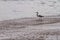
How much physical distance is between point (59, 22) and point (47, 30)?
24.2 inches

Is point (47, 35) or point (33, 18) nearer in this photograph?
point (47, 35)

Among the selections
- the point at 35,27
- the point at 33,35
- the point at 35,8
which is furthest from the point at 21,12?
the point at 33,35

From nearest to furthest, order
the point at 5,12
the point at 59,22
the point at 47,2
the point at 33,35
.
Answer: the point at 33,35 < the point at 59,22 < the point at 5,12 < the point at 47,2

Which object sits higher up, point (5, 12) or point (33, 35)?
point (5, 12)

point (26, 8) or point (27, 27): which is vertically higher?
point (26, 8)

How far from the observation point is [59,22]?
565 centimetres

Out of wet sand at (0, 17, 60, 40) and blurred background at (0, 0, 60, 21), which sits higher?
blurred background at (0, 0, 60, 21)

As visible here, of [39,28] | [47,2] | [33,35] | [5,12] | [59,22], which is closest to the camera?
[33,35]

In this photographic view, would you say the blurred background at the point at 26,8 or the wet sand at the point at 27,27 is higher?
the blurred background at the point at 26,8

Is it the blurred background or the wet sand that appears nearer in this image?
the wet sand

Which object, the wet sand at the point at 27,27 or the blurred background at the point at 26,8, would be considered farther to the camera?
the blurred background at the point at 26,8

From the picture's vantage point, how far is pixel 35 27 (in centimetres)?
531

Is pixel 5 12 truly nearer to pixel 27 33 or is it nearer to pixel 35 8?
pixel 35 8

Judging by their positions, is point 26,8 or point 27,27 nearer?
point 27,27
